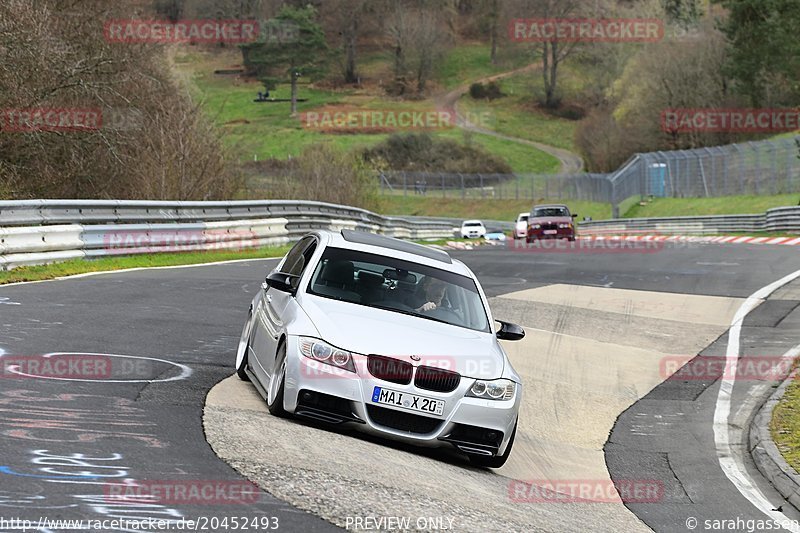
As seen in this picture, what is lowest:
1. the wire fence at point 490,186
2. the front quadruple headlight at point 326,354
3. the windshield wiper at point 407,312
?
the wire fence at point 490,186

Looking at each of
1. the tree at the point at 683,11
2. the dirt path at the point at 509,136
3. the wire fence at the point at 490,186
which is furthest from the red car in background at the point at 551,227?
the tree at the point at 683,11

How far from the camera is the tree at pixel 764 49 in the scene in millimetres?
68500

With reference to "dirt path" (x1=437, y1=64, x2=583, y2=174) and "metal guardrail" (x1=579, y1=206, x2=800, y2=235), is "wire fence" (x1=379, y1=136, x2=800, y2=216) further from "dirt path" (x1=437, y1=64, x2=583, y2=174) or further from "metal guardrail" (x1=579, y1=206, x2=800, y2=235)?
"dirt path" (x1=437, y1=64, x2=583, y2=174)

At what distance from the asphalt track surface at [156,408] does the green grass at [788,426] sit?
37 centimetres

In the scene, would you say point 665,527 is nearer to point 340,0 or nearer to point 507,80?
point 507,80

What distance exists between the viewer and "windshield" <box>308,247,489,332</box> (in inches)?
380

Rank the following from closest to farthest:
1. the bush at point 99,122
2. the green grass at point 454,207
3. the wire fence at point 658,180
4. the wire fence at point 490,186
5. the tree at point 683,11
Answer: the bush at point 99,122 < the wire fence at point 658,180 < the wire fence at point 490,186 < the green grass at point 454,207 < the tree at point 683,11

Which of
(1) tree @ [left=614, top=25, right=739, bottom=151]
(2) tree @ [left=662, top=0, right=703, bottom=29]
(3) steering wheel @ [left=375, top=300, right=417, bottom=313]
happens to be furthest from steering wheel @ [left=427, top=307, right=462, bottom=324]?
(2) tree @ [left=662, top=0, right=703, bottom=29]

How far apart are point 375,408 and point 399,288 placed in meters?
1.65

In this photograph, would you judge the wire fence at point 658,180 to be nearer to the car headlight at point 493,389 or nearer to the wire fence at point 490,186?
the wire fence at point 490,186

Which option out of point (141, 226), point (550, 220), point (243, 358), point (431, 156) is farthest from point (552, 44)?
point (243, 358)

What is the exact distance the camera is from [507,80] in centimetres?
15250

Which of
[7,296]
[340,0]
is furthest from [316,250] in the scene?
[340,0]

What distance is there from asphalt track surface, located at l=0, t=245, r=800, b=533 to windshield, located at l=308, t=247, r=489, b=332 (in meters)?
1.43
